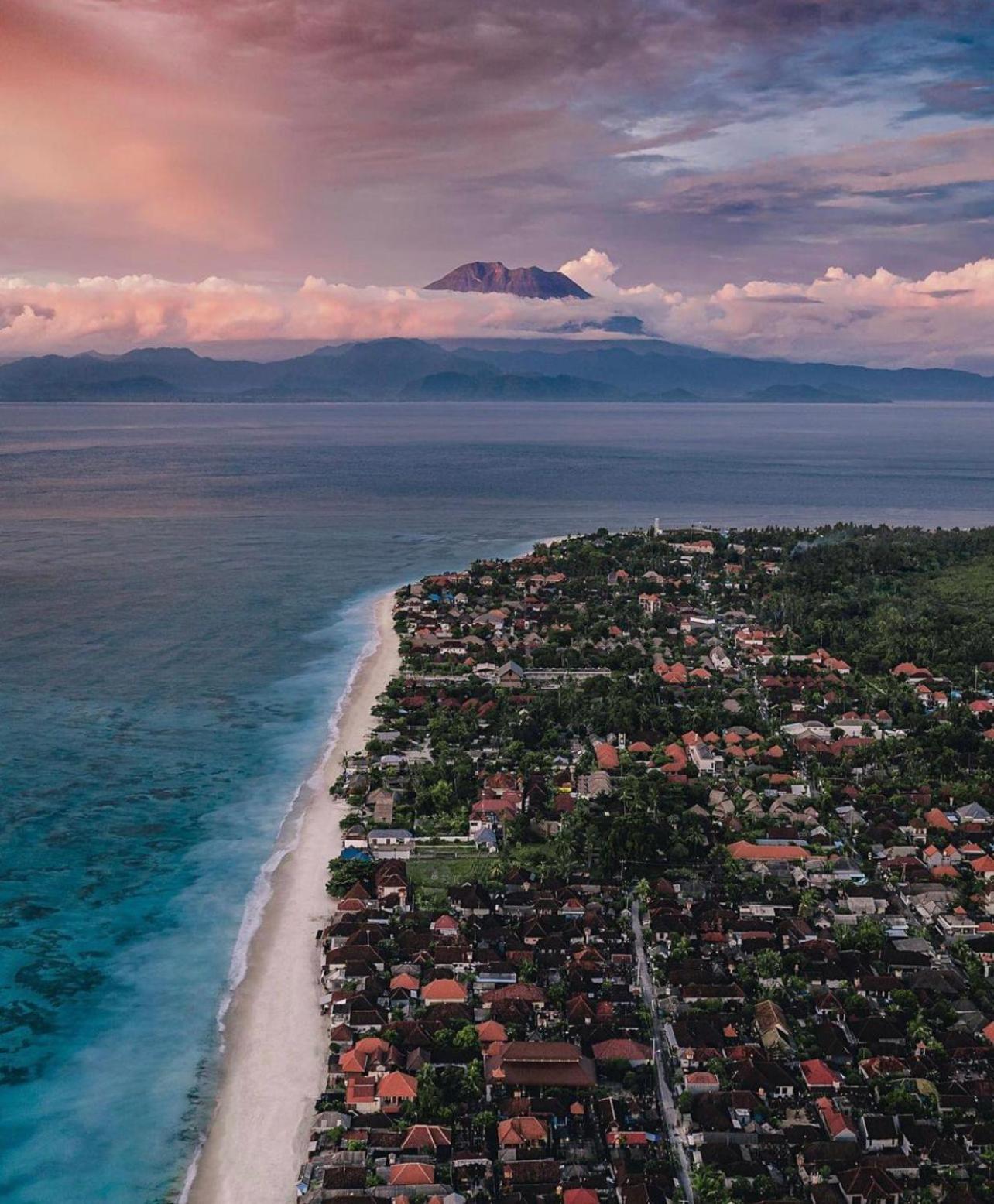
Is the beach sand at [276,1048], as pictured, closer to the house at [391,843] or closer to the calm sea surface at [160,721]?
the calm sea surface at [160,721]

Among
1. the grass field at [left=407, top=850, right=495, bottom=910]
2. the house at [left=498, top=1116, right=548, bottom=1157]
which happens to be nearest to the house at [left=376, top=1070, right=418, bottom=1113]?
the house at [left=498, top=1116, right=548, bottom=1157]

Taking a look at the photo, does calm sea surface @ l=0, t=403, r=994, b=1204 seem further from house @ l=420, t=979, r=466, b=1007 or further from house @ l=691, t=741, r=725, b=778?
house @ l=691, t=741, r=725, b=778

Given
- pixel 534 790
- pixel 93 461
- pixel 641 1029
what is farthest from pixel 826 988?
pixel 93 461

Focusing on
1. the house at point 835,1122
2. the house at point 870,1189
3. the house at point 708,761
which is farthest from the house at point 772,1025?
the house at point 708,761

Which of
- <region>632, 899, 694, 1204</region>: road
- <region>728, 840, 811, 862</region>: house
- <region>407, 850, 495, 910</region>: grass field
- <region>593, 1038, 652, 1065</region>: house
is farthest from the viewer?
<region>728, 840, 811, 862</region>: house

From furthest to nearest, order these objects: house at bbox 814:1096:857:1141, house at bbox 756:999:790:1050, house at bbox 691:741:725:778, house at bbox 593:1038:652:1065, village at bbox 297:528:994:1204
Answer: house at bbox 691:741:725:778 < house at bbox 756:999:790:1050 < house at bbox 593:1038:652:1065 < house at bbox 814:1096:857:1141 < village at bbox 297:528:994:1204

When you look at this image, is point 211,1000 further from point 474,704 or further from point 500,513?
point 500,513
